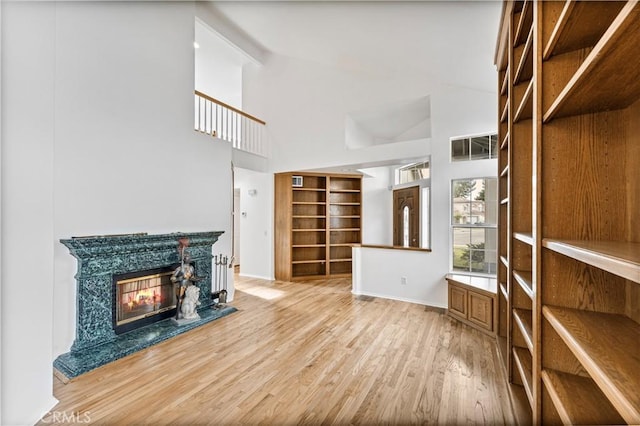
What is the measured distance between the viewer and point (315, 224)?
6.12m

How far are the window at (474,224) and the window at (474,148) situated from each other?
32 cm

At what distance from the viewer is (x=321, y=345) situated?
2842 millimetres

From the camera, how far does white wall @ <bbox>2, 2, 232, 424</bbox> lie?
5.74 ft

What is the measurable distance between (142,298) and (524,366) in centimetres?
365

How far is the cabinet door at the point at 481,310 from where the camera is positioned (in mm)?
3078

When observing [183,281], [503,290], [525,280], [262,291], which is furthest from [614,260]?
[262,291]

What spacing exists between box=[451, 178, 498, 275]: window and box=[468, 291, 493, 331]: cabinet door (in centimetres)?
66

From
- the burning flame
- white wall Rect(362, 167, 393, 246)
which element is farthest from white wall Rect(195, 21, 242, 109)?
the burning flame

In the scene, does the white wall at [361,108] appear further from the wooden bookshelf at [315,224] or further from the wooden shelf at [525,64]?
the wooden shelf at [525,64]

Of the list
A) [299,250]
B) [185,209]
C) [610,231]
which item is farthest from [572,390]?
[299,250]

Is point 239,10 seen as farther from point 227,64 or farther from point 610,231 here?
point 610,231

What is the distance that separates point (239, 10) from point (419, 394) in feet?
18.7

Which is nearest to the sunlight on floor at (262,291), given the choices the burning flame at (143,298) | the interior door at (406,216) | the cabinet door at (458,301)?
the burning flame at (143,298)

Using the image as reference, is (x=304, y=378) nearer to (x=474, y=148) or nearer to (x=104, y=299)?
(x=104, y=299)
